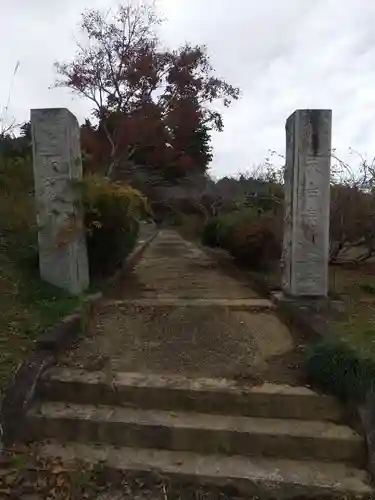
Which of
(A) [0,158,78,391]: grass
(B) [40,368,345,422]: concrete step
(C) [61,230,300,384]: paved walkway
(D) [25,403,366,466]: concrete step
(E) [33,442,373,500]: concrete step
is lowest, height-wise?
(E) [33,442,373,500]: concrete step

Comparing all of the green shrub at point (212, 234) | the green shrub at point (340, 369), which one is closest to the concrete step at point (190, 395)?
the green shrub at point (340, 369)

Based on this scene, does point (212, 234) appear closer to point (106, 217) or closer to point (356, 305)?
point (106, 217)

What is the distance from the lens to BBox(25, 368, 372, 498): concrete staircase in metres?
2.42

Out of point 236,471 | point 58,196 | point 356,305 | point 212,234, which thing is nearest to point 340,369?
point 236,471

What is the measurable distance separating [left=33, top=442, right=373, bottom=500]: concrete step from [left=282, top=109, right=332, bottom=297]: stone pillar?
233 centimetres

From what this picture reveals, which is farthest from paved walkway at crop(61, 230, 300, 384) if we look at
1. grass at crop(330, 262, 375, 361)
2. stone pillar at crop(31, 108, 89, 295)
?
stone pillar at crop(31, 108, 89, 295)

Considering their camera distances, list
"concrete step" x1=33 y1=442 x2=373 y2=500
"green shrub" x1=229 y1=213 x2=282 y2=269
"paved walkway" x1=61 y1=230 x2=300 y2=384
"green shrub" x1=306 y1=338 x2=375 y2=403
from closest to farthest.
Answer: "concrete step" x1=33 y1=442 x2=373 y2=500 < "green shrub" x1=306 y1=338 x2=375 y2=403 < "paved walkway" x1=61 y1=230 x2=300 y2=384 < "green shrub" x1=229 y1=213 x2=282 y2=269

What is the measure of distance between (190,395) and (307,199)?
252 cm

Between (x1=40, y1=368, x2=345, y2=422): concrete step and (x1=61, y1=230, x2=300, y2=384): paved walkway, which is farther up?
(x1=61, y1=230, x2=300, y2=384): paved walkway

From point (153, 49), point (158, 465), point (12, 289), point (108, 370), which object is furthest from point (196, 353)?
point (153, 49)

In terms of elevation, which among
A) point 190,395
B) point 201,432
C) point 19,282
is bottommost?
point 201,432

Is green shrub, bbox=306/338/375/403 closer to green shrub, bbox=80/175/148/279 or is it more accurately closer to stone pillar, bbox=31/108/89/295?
stone pillar, bbox=31/108/89/295

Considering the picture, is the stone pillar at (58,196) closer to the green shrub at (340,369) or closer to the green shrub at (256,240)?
the green shrub at (340,369)

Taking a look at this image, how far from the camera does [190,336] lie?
3883 millimetres
